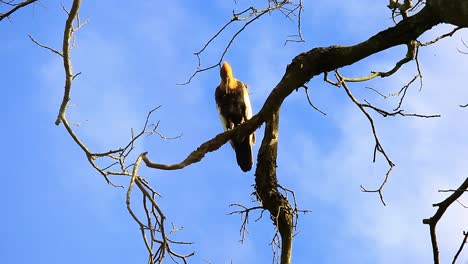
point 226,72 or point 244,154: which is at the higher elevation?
point 226,72

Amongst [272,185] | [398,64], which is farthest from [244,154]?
[398,64]

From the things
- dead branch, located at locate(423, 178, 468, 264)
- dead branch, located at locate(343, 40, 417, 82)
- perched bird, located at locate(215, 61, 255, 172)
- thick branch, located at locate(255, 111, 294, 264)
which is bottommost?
dead branch, located at locate(423, 178, 468, 264)

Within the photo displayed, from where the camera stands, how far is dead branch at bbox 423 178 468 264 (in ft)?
8.78

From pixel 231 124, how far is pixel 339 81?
93.8 inches

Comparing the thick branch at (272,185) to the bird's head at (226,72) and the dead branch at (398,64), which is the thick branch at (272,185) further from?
the bird's head at (226,72)

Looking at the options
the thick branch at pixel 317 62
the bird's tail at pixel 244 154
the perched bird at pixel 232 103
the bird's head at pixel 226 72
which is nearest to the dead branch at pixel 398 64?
the thick branch at pixel 317 62

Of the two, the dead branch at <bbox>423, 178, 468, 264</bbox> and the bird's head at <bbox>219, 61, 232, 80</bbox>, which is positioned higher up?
the bird's head at <bbox>219, 61, 232, 80</bbox>

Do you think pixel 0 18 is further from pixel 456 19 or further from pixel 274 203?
pixel 456 19

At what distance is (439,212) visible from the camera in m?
2.72

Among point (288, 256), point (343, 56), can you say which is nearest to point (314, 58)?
point (343, 56)

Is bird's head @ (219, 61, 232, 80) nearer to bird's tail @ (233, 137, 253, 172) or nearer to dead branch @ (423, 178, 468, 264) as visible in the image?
bird's tail @ (233, 137, 253, 172)

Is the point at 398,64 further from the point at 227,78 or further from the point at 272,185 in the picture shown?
the point at 227,78

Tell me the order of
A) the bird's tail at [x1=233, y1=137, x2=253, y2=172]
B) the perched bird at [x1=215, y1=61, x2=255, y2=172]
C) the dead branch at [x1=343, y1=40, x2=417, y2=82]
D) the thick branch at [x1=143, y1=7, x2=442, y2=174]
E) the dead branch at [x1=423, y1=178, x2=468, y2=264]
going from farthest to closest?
the perched bird at [x1=215, y1=61, x2=255, y2=172] → the bird's tail at [x1=233, y1=137, x2=253, y2=172] → the dead branch at [x1=343, y1=40, x2=417, y2=82] → the thick branch at [x1=143, y1=7, x2=442, y2=174] → the dead branch at [x1=423, y1=178, x2=468, y2=264]

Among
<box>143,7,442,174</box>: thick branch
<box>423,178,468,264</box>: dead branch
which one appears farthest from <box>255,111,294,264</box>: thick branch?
<box>423,178,468,264</box>: dead branch
